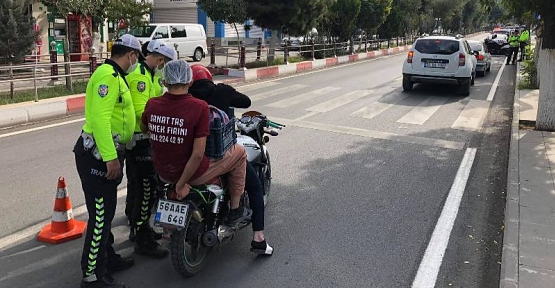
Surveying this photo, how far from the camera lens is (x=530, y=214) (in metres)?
5.17

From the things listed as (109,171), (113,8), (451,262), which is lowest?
(451,262)

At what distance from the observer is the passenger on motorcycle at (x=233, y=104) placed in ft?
13.9

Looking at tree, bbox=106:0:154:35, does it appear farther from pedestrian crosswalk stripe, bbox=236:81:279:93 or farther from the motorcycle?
the motorcycle

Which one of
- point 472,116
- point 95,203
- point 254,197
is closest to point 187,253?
point 254,197

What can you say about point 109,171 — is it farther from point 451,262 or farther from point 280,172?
point 280,172

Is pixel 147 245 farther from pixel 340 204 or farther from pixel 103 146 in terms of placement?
pixel 340 204

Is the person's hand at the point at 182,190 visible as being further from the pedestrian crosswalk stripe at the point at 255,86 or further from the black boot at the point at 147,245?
the pedestrian crosswalk stripe at the point at 255,86

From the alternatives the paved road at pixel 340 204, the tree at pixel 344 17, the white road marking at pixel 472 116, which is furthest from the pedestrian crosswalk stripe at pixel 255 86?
the tree at pixel 344 17

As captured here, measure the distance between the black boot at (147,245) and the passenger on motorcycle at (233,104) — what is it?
0.78 meters

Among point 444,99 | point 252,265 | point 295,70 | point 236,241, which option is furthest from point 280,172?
point 295,70

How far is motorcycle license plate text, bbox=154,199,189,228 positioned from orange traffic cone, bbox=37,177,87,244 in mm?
1348

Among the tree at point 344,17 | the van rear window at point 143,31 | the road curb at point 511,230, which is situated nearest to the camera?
the road curb at point 511,230

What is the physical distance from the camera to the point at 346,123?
10.2 m

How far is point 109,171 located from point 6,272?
1.37 metres
